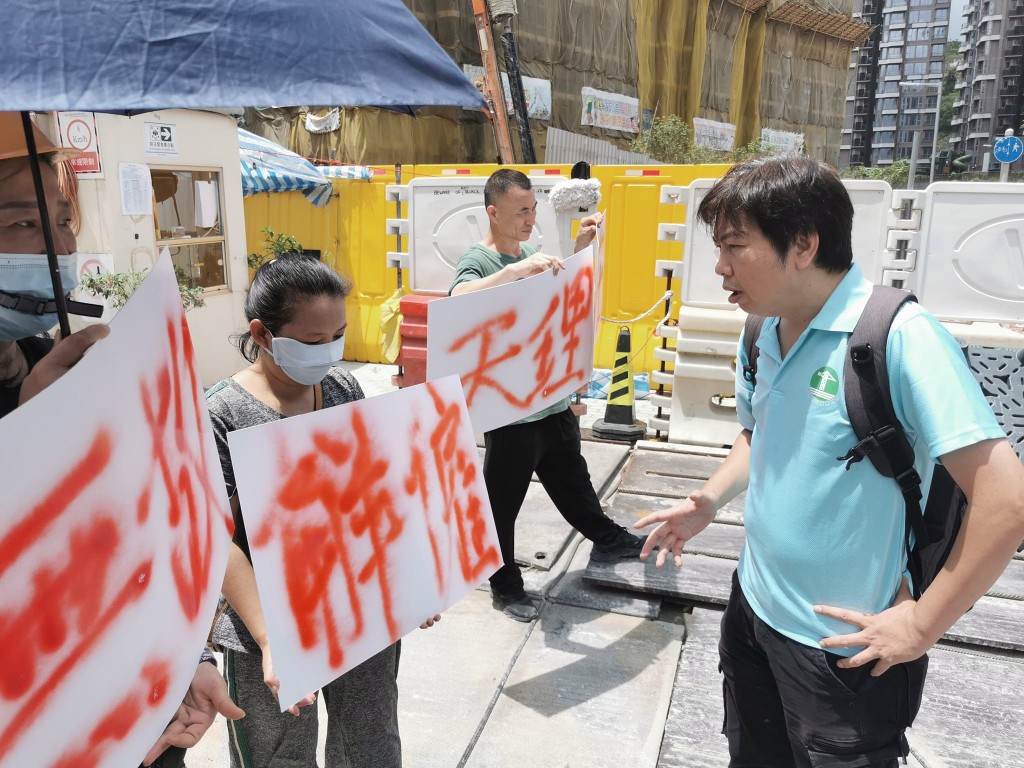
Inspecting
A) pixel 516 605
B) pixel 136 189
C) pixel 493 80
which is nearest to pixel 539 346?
pixel 516 605

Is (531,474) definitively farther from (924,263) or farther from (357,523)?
(924,263)

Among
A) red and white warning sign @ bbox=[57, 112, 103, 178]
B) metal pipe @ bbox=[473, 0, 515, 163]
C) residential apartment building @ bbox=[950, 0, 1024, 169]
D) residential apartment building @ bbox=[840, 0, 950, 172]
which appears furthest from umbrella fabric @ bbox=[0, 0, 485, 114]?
residential apartment building @ bbox=[840, 0, 950, 172]

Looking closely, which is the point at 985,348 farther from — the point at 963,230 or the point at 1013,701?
the point at 1013,701

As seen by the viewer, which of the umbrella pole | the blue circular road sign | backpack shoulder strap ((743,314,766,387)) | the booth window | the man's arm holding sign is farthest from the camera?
the blue circular road sign

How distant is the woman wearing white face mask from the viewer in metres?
1.83

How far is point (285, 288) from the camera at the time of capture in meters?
1.85

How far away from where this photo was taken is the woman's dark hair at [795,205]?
160 centimetres

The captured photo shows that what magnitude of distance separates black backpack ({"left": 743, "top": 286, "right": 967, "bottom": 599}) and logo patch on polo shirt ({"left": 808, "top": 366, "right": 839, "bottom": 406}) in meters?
0.03

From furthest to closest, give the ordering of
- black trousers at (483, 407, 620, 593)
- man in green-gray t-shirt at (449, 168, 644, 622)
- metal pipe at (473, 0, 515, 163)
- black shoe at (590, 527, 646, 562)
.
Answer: metal pipe at (473, 0, 515, 163), black shoe at (590, 527, 646, 562), black trousers at (483, 407, 620, 593), man in green-gray t-shirt at (449, 168, 644, 622)

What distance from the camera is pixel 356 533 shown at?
5.83 feet

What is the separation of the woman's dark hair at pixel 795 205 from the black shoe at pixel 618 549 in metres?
2.50

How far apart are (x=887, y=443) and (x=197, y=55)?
1.36 meters

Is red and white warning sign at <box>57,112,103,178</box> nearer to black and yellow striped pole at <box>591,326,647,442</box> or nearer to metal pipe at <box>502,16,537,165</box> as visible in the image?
black and yellow striped pole at <box>591,326,647,442</box>

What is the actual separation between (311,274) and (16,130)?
651mm
